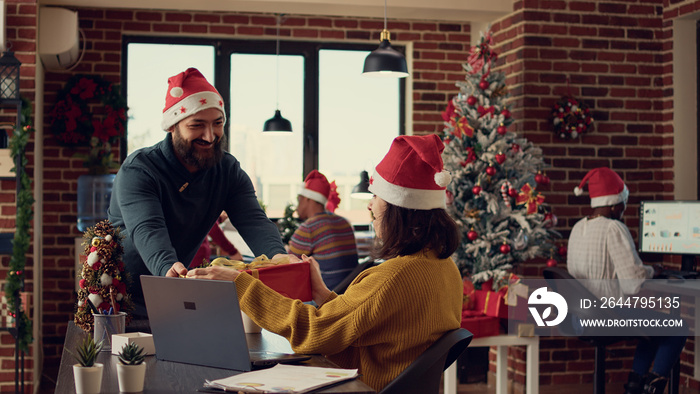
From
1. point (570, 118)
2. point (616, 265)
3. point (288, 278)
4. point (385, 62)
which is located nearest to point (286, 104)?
point (385, 62)

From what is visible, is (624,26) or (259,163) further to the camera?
(259,163)

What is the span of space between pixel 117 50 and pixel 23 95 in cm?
132

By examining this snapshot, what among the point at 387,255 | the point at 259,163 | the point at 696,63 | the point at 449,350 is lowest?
the point at 449,350

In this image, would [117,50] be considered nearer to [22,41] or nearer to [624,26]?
[22,41]

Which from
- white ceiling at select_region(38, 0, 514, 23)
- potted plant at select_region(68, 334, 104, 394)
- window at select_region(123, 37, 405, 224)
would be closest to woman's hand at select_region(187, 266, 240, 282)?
potted plant at select_region(68, 334, 104, 394)

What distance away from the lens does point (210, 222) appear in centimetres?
258

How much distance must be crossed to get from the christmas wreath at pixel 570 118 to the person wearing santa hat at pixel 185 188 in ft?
9.65

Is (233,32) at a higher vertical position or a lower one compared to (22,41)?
higher

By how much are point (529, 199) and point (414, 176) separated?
268 cm

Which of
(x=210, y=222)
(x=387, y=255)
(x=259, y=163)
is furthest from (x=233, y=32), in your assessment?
(x=387, y=255)

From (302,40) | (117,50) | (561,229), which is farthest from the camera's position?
(302,40)

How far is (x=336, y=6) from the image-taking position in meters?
5.08

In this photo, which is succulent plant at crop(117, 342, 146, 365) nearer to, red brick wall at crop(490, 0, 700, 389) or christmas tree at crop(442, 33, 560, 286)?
christmas tree at crop(442, 33, 560, 286)

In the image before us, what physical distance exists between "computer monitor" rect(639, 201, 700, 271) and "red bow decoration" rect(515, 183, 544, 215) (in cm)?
85
